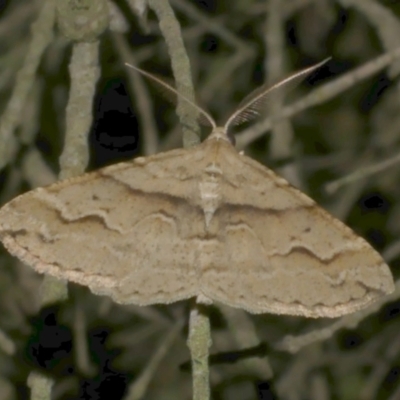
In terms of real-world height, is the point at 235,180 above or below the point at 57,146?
below

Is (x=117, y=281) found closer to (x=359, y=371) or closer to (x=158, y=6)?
(x=158, y=6)

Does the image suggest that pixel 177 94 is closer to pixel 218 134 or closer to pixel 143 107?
pixel 218 134

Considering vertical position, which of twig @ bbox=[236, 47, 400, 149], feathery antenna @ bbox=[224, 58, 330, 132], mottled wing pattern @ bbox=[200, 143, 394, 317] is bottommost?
mottled wing pattern @ bbox=[200, 143, 394, 317]

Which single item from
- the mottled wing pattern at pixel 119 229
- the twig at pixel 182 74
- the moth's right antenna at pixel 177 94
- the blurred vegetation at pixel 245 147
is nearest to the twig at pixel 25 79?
the mottled wing pattern at pixel 119 229

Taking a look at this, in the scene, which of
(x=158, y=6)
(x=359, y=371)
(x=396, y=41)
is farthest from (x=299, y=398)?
(x=158, y=6)

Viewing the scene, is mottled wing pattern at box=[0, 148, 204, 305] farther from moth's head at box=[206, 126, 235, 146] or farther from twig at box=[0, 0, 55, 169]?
twig at box=[0, 0, 55, 169]

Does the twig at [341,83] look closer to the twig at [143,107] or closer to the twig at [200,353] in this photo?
the twig at [143,107]

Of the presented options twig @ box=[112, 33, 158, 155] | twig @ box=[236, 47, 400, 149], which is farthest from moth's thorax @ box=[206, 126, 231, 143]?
twig @ box=[112, 33, 158, 155]
